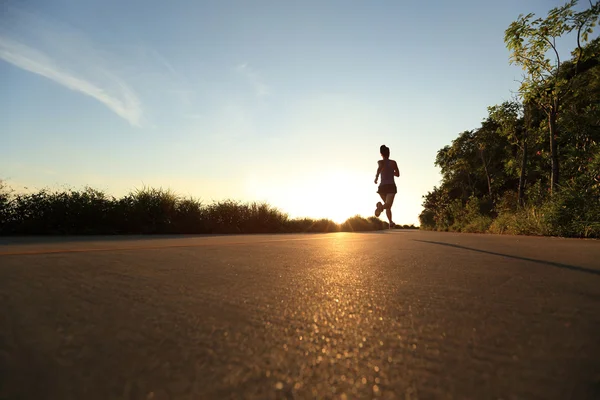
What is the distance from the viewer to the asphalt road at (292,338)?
0.65 m

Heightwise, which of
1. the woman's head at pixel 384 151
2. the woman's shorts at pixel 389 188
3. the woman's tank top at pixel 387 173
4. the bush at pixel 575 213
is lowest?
the bush at pixel 575 213

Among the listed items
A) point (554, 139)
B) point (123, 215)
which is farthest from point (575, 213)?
point (123, 215)

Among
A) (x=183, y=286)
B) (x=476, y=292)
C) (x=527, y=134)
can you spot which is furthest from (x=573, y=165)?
(x=183, y=286)

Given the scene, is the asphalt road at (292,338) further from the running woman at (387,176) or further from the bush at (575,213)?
the running woman at (387,176)

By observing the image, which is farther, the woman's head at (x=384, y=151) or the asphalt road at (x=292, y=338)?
the woman's head at (x=384, y=151)

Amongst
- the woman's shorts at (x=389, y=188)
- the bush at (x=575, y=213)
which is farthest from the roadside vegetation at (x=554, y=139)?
the woman's shorts at (x=389, y=188)

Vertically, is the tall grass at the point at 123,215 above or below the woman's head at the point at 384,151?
below

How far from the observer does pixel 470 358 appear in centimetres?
78

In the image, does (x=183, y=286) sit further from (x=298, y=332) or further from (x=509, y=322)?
(x=509, y=322)

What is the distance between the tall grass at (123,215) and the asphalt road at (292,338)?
910 centimetres

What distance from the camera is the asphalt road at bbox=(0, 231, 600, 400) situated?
65cm

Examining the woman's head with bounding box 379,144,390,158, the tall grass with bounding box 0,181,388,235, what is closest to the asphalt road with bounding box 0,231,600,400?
the tall grass with bounding box 0,181,388,235

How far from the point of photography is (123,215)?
10.5m

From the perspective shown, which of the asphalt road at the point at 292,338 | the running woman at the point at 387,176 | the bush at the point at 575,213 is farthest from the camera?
the running woman at the point at 387,176
